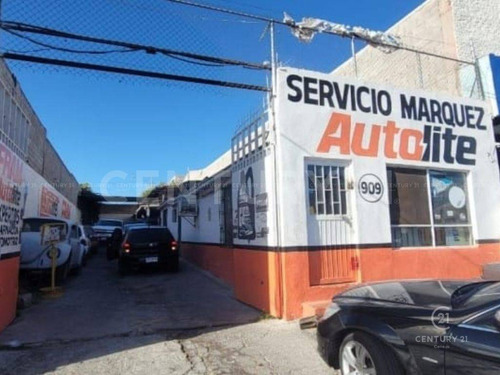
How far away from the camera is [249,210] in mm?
8711

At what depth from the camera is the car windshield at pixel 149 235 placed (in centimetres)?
1368

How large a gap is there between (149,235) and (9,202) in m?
7.45

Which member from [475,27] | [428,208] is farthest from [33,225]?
[475,27]

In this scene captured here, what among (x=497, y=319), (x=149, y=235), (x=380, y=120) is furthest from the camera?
(x=149, y=235)

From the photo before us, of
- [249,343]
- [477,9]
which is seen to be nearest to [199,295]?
[249,343]

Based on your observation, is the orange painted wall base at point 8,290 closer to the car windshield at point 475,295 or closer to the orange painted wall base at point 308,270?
the orange painted wall base at point 308,270

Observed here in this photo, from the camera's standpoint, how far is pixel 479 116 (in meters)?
9.91

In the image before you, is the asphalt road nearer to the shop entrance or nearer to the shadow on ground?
the shadow on ground

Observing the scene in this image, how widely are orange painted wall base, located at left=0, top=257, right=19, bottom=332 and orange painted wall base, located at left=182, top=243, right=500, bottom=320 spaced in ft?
13.5

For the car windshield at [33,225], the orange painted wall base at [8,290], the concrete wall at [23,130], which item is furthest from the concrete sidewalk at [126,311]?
the concrete wall at [23,130]

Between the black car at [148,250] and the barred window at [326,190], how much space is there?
706 cm

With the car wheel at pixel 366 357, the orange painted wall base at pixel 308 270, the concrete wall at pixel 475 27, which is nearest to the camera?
the car wheel at pixel 366 357

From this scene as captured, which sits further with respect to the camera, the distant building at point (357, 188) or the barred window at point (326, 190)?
the barred window at point (326, 190)

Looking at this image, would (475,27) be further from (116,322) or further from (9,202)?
(9,202)
